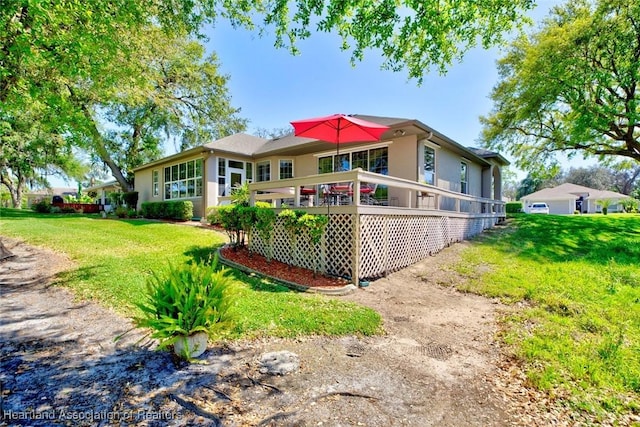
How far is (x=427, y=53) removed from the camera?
566 cm

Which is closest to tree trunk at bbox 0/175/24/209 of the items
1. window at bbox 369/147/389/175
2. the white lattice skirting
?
window at bbox 369/147/389/175

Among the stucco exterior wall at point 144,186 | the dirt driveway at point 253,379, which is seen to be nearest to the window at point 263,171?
the stucco exterior wall at point 144,186

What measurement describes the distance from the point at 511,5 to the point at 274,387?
20.7 ft

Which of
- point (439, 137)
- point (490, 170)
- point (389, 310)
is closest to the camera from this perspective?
point (389, 310)

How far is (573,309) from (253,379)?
4.94 meters

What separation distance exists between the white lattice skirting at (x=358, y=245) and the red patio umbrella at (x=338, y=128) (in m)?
2.26

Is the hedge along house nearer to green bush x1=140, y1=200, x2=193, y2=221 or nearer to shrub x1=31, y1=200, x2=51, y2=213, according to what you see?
green bush x1=140, y1=200, x2=193, y2=221

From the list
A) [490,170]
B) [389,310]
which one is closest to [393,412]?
[389,310]

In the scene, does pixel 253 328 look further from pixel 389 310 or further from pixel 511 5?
pixel 511 5

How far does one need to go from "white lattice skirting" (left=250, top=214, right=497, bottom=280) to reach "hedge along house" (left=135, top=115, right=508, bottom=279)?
0.02 metres

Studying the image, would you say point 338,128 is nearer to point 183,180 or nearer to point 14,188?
point 183,180

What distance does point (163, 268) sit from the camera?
5895 millimetres

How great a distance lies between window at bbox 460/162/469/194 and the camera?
567 inches

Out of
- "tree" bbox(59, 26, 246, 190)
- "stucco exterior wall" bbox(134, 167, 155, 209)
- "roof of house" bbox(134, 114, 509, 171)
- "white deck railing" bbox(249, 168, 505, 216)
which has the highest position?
"tree" bbox(59, 26, 246, 190)
